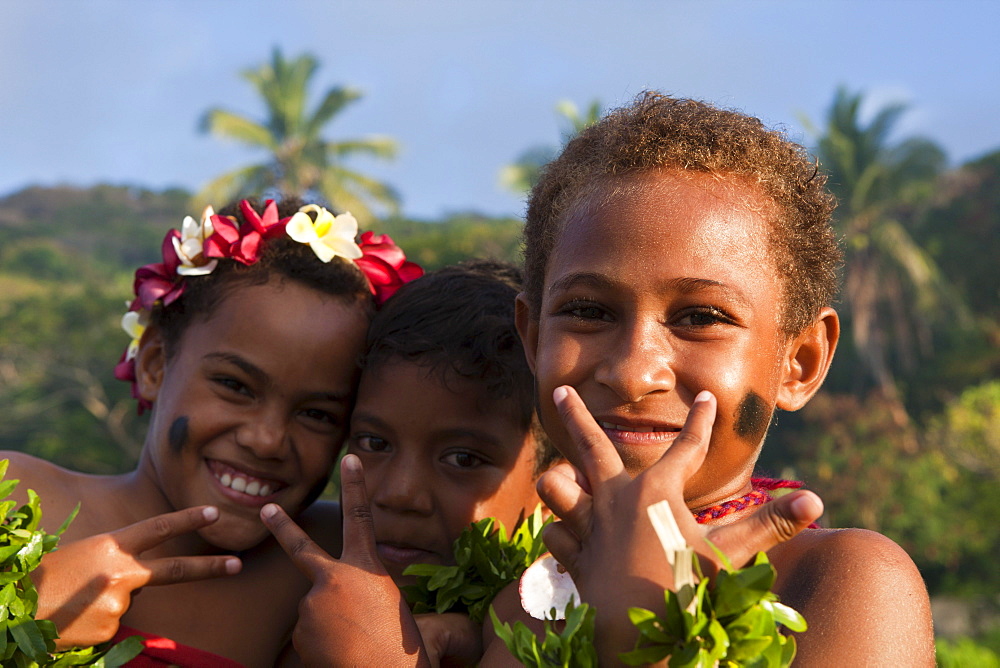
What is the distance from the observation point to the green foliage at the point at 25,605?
8.09ft

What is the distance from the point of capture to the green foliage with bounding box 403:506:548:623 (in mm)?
2803

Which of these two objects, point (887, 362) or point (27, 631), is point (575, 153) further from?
point (887, 362)

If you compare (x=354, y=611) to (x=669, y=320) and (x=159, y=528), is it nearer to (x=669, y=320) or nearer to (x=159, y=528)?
(x=159, y=528)

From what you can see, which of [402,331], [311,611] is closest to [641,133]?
[402,331]

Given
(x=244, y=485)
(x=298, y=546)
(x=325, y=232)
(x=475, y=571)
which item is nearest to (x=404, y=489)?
(x=475, y=571)

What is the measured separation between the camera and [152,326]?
3.68 m

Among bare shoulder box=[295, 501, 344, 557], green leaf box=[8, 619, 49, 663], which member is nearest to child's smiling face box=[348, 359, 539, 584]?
bare shoulder box=[295, 501, 344, 557]

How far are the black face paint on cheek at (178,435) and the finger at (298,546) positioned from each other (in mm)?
690

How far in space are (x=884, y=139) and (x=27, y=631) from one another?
36.5 meters

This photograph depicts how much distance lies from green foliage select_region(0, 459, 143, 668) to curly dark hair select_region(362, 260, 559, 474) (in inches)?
43.0

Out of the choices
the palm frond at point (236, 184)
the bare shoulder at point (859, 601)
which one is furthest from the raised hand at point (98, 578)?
the palm frond at point (236, 184)

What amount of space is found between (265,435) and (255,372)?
0.70 ft

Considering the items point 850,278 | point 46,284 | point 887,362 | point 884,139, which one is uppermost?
point 884,139

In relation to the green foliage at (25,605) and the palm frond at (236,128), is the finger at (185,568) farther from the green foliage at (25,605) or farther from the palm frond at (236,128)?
the palm frond at (236,128)
